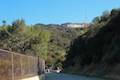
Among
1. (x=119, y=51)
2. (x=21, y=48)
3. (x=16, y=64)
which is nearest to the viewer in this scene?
(x=16, y=64)

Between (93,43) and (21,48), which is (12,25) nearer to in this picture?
(21,48)

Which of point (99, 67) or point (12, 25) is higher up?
point (12, 25)

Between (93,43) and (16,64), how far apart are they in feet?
189

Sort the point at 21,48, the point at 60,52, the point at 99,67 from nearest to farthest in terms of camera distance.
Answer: the point at 99,67 < the point at 21,48 < the point at 60,52

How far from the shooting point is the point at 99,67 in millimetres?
69188

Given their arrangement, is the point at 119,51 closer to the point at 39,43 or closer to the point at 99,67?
the point at 99,67

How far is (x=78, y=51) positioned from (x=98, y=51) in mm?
26372

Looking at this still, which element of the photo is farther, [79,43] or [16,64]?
[79,43]

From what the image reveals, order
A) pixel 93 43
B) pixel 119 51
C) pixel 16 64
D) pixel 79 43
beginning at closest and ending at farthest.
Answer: pixel 16 64 → pixel 119 51 → pixel 93 43 → pixel 79 43

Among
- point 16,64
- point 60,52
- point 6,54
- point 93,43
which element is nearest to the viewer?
point 6,54

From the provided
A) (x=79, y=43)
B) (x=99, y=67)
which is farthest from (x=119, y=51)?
(x=79, y=43)

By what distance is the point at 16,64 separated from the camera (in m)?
24.3

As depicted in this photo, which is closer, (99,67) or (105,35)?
(99,67)

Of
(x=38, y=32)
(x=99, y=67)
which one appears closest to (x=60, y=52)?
(x=38, y=32)
